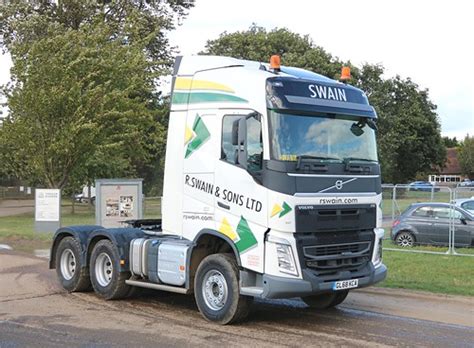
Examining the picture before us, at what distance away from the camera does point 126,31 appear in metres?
32.8

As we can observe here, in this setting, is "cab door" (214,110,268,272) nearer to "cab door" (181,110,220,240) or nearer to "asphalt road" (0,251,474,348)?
"cab door" (181,110,220,240)

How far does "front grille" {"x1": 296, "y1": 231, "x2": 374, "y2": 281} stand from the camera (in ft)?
25.4

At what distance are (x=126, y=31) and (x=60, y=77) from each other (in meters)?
8.97

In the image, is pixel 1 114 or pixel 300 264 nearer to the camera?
pixel 300 264

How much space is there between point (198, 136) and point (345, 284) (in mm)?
2943

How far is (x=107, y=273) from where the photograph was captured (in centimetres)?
1020

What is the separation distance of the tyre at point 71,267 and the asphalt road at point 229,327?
188 mm

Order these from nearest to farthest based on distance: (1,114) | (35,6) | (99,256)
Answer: (99,256) < (1,114) < (35,6)

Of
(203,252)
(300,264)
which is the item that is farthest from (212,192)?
(300,264)

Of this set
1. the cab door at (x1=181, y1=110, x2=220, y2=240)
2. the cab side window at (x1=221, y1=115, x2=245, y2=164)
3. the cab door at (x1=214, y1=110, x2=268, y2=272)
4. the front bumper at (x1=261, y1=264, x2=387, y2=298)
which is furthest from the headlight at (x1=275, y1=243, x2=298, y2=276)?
the cab side window at (x1=221, y1=115, x2=245, y2=164)

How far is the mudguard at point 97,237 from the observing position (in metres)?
9.79

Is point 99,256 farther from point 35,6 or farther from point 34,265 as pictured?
point 35,6

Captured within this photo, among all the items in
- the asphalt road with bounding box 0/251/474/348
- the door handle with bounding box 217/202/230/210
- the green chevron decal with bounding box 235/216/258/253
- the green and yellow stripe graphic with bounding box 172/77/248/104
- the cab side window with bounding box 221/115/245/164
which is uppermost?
the green and yellow stripe graphic with bounding box 172/77/248/104

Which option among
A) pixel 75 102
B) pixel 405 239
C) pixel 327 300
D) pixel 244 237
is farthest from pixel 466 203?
pixel 75 102
